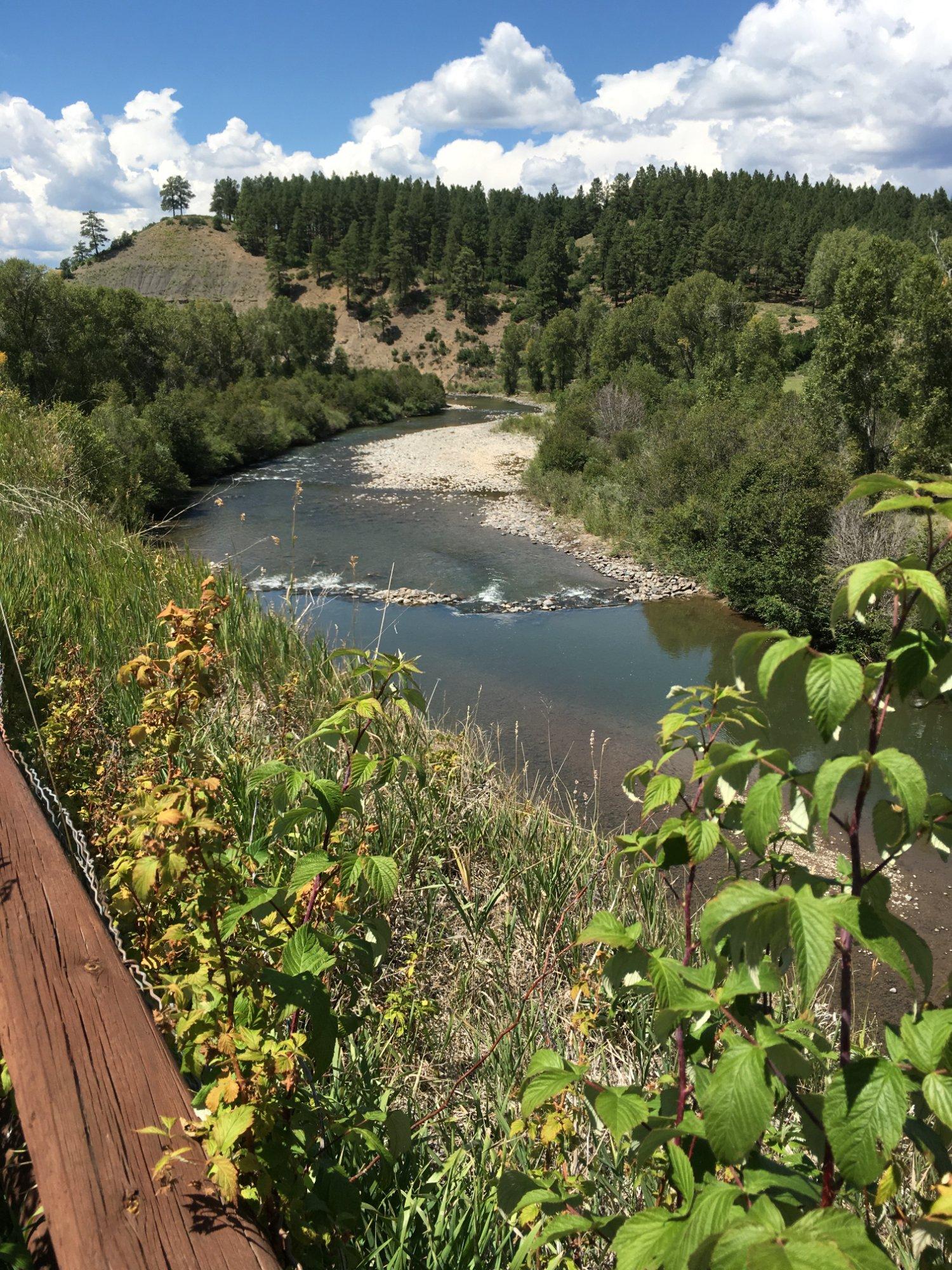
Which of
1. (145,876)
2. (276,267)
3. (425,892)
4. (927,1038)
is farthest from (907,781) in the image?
(276,267)

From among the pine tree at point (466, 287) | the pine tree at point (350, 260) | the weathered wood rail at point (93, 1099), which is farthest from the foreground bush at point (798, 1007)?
the pine tree at point (350, 260)

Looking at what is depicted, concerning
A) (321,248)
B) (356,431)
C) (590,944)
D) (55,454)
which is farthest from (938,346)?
(321,248)

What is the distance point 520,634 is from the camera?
13.3 metres

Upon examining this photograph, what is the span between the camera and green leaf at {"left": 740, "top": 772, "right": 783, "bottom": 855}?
946 mm

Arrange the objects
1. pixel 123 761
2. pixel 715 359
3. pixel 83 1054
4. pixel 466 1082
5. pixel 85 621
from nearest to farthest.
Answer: pixel 83 1054 → pixel 466 1082 → pixel 123 761 → pixel 85 621 → pixel 715 359

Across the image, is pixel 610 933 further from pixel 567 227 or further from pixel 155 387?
pixel 567 227

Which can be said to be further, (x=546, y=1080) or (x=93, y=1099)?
(x=546, y=1080)

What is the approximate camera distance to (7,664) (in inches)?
129

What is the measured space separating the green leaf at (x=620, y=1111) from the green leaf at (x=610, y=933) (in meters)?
0.20

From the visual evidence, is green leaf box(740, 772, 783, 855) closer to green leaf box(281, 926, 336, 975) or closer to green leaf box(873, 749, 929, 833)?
green leaf box(873, 749, 929, 833)

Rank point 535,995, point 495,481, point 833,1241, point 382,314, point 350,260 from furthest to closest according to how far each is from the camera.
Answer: point 350,260 → point 382,314 → point 495,481 → point 535,995 → point 833,1241

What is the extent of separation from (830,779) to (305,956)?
0.87 meters

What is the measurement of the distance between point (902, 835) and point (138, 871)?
110 centimetres

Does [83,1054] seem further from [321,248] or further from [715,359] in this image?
[321,248]
